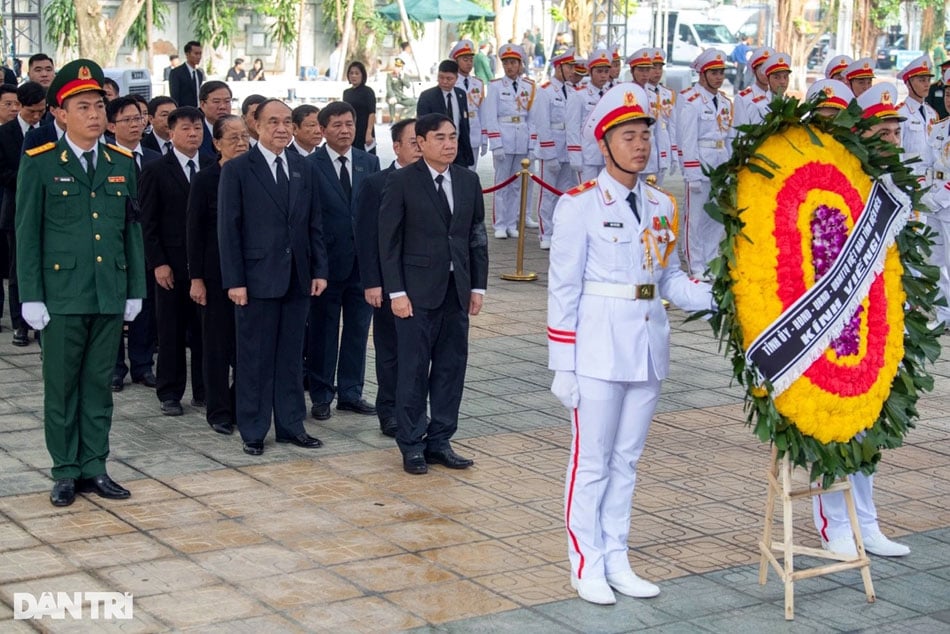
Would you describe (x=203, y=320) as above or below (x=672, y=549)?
above

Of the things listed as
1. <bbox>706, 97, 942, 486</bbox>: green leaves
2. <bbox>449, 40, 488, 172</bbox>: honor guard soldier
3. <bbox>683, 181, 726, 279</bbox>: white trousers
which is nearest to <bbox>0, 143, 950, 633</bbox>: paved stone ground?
<bbox>706, 97, 942, 486</bbox>: green leaves

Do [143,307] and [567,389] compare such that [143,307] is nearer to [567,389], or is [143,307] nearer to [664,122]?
[567,389]

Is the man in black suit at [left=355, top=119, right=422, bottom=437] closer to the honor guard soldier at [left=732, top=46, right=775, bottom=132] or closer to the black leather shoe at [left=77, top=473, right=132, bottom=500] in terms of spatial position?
the black leather shoe at [left=77, top=473, right=132, bottom=500]

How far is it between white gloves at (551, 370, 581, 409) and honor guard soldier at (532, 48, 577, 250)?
35.7 feet

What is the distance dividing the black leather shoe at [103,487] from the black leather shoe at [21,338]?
4.14 meters

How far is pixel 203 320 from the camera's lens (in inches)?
354

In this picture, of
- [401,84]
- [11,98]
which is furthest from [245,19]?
[11,98]

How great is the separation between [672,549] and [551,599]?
890 millimetres

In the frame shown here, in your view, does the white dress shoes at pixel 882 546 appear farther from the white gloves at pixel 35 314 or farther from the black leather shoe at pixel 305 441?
the white gloves at pixel 35 314

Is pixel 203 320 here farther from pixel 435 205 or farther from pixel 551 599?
pixel 551 599

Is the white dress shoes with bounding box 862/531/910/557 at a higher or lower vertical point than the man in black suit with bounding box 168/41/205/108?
lower

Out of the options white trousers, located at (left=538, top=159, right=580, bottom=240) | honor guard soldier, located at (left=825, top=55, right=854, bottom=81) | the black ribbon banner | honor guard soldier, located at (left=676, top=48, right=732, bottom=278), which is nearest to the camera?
the black ribbon banner

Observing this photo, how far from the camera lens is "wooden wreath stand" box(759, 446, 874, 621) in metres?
6.02

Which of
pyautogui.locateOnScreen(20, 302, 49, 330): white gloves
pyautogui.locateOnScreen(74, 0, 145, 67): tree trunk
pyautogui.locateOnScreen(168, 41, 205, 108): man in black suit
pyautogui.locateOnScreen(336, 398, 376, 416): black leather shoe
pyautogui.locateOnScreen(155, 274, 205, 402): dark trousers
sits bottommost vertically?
pyautogui.locateOnScreen(336, 398, 376, 416): black leather shoe
